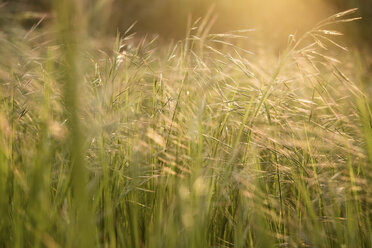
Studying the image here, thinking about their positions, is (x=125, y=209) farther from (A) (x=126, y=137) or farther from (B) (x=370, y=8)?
(B) (x=370, y=8)

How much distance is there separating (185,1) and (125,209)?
26.5 ft

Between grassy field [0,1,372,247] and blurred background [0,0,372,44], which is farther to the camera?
blurred background [0,0,372,44]

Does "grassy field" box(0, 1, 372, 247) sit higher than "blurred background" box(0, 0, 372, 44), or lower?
lower

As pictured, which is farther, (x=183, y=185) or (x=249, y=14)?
(x=249, y=14)

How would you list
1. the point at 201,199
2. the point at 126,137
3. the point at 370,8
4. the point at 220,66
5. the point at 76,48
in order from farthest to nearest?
the point at 370,8, the point at 220,66, the point at 126,137, the point at 201,199, the point at 76,48

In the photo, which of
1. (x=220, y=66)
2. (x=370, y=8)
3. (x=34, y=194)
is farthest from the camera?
(x=370, y=8)

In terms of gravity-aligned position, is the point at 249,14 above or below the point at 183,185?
above

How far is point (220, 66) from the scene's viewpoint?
4.09 ft

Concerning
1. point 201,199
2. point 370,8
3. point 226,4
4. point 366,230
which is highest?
point 226,4

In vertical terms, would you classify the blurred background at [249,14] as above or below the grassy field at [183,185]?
above

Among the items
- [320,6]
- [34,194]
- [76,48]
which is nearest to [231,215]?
[34,194]

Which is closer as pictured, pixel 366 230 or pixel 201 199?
pixel 201 199

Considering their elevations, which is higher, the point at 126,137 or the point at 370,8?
the point at 370,8

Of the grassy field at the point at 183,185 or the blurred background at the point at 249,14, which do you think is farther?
the blurred background at the point at 249,14
